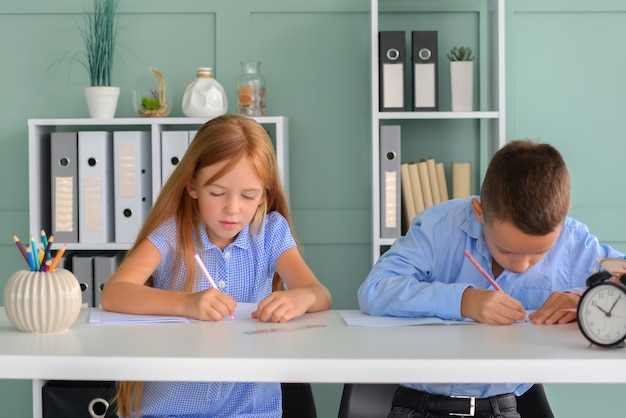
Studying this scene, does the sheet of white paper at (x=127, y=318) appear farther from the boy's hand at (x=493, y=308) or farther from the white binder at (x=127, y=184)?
the white binder at (x=127, y=184)

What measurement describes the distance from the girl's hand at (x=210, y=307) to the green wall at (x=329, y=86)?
186 centimetres

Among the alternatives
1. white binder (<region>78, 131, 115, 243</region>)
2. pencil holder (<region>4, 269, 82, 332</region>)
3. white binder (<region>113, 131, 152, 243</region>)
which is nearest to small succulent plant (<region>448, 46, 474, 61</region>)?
white binder (<region>113, 131, 152, 243</region>)

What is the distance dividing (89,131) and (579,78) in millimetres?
1975

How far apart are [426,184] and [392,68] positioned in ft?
1.49

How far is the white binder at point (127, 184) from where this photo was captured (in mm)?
3348

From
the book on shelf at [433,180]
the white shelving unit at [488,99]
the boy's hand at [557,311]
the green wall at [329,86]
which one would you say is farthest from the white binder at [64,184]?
the boy's hand at [557,311]

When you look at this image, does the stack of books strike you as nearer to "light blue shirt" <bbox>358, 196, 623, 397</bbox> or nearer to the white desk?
"light blue shirt" <bbox>358, 196, 623, 397</bbox>

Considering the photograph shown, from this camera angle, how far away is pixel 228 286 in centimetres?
211

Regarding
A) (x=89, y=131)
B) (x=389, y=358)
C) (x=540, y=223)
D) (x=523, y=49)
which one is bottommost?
(x=389, y=358)

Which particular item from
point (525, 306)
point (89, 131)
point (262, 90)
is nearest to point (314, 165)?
point (262, 90)

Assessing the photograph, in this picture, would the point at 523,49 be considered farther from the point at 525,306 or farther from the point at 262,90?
the point at 525,306

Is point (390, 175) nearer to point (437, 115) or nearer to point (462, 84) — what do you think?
point (437, 115)

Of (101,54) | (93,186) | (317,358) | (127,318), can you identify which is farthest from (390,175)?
(317,358)

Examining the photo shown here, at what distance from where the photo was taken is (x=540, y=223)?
5.56ft
